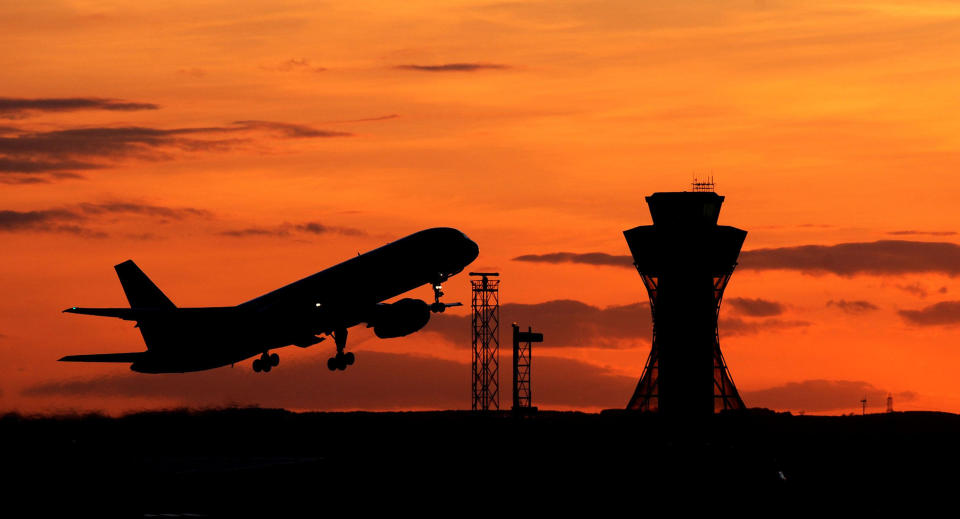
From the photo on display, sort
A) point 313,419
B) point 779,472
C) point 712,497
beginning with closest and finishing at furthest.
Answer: point 712,497, point 779,472, point 313,419

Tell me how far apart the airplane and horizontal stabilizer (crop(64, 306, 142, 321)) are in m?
0.08

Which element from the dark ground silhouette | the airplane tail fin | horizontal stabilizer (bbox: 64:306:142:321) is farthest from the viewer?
the airplane tail fin

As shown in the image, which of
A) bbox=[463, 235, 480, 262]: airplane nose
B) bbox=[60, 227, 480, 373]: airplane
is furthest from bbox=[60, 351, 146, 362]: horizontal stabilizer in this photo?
bbox=[463, 235, 480, 262]: airplane nose

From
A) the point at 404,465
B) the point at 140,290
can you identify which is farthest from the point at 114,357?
the point at 404,465

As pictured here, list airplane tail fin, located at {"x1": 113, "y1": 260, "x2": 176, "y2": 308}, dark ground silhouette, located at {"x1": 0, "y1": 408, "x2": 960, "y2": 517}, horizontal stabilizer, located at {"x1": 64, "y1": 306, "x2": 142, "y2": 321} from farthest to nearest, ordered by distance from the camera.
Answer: airplane tail fin, located at {"x1": 113, "y1": 260, "x2": 176, "y2": 308} < horizontal stabilizer, located at {"x1": 64, "y1": 306, "x2": 142, "y2": 321} < dark ground silhouette, located at {"x1": 0, "y1": 408, "x2": 960, "y2": 517}

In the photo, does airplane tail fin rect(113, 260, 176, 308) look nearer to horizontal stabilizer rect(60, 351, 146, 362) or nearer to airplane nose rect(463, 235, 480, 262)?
horizontal stabilizer rect(60, 351, 146, 362)

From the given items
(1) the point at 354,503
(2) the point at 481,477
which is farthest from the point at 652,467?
(1) the point at 354,503

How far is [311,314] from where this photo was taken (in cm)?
11638

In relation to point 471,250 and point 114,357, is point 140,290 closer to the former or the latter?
point 114,357

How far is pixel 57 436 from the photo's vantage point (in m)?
136

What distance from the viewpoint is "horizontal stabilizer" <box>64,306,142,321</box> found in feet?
362

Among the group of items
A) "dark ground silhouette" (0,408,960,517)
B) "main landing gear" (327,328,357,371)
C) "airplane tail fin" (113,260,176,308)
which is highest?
"airplane tail fin" (113,260,176,308)

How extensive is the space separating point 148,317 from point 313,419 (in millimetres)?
51514

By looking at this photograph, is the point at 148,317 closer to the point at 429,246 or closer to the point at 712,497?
the point at 429,246
